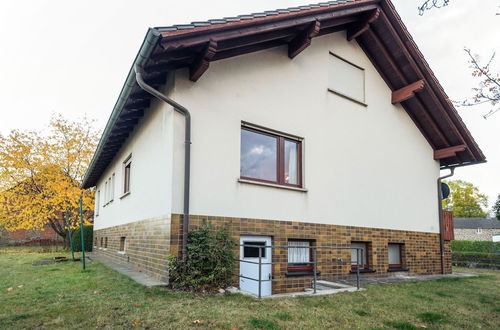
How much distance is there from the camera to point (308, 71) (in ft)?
29.1

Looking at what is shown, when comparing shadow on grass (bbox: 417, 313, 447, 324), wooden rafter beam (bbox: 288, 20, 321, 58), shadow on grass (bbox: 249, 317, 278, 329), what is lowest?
shadow on grass (bbox: 417, 313, 447, 324)

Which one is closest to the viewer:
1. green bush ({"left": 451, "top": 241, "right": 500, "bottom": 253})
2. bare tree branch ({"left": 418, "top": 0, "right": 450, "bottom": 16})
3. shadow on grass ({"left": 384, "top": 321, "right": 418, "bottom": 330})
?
bare tree branch ({"left": 418, "top": 0, "right": 450, "bottom": 16})

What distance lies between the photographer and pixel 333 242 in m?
8.61

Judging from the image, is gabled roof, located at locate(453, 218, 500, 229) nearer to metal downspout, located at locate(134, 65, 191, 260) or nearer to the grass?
the grass

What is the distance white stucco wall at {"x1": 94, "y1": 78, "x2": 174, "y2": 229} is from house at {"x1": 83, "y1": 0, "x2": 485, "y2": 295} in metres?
0.05

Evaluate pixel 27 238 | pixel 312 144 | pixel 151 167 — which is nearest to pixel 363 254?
pixel 312 144

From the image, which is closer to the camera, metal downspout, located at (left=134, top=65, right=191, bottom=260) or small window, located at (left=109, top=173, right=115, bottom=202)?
metal downspout, located at (left=134, top=65, right=191, bottom=260)

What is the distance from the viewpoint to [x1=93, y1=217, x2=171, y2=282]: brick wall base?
21.2ft

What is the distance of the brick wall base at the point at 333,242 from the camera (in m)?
6.94

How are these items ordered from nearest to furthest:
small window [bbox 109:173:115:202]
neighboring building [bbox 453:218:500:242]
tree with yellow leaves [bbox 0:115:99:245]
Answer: small window [bbox 109:173:115:202], tree with yellow leaves [bbox 0:115:99:245], neighboring building [bbox 453:218:500:242]

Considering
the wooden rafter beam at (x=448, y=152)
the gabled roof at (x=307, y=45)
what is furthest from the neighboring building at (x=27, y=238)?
the wooden rafter beam at (x=448, y=152)

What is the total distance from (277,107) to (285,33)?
1506 mm

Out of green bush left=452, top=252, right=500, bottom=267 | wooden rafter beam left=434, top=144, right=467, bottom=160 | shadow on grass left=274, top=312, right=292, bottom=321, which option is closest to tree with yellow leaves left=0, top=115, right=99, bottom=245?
wooden rafter beam left=434, top=144, right=467, bottom=160

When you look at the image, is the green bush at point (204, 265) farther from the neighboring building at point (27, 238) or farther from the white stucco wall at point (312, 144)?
the neighboring building at point (27, 238)
